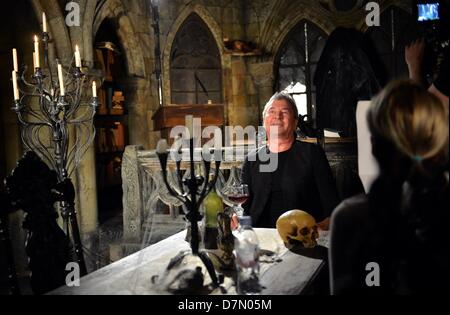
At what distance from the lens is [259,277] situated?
1.73 m

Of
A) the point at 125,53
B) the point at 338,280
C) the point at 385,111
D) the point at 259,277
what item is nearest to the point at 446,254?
the point at 338,280

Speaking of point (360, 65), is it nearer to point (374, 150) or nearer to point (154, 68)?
point (154, 68)

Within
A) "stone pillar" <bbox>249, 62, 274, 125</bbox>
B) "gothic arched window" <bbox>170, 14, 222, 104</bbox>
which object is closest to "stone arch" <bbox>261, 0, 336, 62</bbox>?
"stone pillar" <bbox>249, 62, 274, 125</bbox>

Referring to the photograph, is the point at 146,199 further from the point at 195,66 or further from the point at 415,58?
the point at 195,66

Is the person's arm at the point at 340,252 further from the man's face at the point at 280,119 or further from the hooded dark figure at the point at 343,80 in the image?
the hooded dark figure at the point at 343,80

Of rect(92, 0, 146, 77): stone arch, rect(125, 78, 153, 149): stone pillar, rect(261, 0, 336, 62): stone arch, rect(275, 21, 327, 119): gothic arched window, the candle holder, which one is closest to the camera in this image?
the candle holder

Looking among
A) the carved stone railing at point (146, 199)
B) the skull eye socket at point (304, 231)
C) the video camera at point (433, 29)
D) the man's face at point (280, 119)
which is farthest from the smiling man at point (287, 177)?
the carved stone railing at point (146, 199)

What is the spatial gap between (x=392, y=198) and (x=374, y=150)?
0.15 meters

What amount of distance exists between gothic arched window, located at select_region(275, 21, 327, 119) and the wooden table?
655 centimetres

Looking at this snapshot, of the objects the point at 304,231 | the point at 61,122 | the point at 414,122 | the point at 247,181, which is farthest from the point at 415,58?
the point at 61,122

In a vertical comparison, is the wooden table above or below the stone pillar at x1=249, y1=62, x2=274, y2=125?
below

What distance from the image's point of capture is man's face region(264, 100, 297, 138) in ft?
8.89

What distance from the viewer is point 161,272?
1.81m

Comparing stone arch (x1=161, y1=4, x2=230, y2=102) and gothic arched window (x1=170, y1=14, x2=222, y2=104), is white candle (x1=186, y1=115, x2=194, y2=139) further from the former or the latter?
gothic arched window (x1=170, y1=14, x2=222, y2=104)
